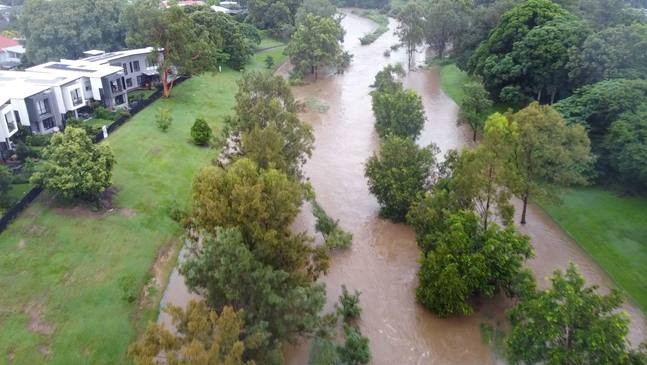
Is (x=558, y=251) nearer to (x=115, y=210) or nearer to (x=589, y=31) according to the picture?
(x=589, y=31)

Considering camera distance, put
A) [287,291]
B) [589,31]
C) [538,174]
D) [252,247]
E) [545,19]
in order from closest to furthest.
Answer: [287,291] < [252,247] < [538,174] < [589,31] < [545,19]

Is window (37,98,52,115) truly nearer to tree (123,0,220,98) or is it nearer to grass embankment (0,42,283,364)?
grass embankment (0,42,283,364)

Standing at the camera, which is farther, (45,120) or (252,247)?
(45,120)

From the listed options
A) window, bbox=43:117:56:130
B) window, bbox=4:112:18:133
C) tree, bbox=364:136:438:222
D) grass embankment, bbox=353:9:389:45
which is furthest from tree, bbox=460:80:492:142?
→ grass embankment, bbox=353:9:389:45

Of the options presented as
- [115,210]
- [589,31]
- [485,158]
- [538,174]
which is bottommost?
[115,210]

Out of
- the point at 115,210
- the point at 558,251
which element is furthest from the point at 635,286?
the point at 115,210
